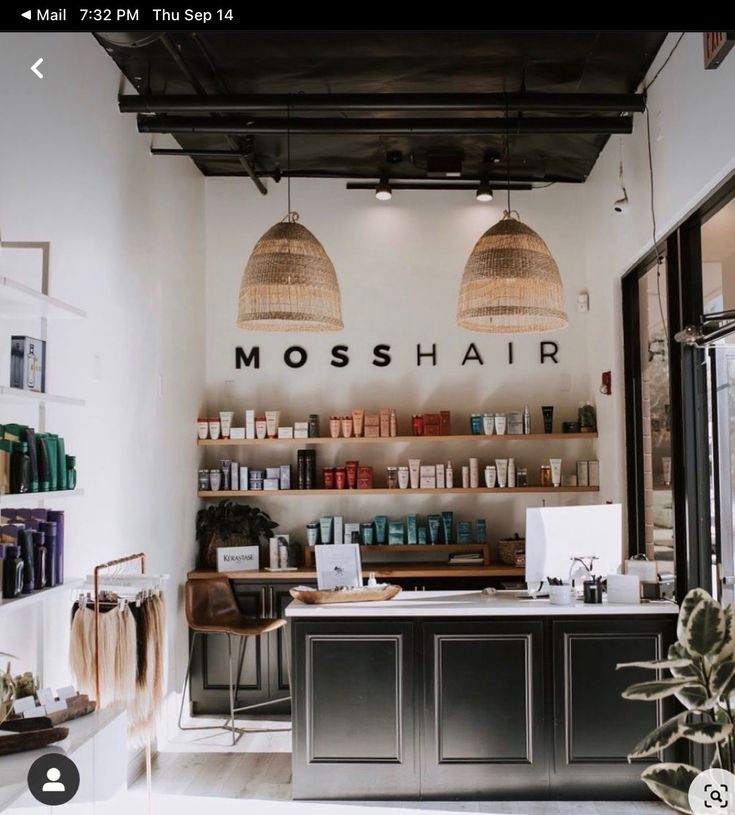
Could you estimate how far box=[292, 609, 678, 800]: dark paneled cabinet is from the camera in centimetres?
408

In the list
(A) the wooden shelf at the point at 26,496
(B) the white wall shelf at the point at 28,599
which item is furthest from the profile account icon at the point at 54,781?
(A) the wooden shelf at the point at 26,496

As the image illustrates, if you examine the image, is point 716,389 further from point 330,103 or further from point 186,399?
point 186,399

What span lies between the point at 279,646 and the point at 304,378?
77.5 inches

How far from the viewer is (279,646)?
5805mm

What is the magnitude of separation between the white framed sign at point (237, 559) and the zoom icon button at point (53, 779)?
10.4 ft

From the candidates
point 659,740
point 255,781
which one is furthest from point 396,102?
point 255,781

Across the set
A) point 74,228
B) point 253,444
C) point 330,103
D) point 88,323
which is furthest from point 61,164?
point 253,444

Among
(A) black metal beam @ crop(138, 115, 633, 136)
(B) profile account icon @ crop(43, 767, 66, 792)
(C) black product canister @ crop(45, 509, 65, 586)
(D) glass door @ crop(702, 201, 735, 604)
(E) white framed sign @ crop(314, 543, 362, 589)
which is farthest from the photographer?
(A) black metal beam @ crop(138, 115, 633, 136)

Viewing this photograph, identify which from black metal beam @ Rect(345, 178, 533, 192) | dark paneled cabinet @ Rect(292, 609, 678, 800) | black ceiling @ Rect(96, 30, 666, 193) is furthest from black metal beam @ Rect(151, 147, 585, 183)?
dark paneled cabinet @ Rect(292, 609, 678, 800)

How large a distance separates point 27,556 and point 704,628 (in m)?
2.23

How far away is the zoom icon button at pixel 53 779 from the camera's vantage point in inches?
94.2

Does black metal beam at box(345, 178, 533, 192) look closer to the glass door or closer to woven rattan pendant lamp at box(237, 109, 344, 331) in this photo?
woven rattan pendant lamp at box(237, 109, 344, 331)

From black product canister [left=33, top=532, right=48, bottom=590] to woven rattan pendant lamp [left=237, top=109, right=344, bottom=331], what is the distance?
4.95ft
